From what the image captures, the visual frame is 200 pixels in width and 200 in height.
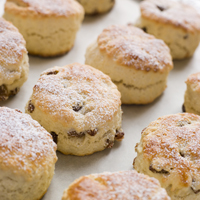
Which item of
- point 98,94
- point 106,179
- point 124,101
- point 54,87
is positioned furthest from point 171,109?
point 106,179

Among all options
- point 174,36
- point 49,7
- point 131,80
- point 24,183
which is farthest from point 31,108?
point 174,36

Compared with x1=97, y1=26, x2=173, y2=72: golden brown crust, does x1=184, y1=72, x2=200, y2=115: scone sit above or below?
below

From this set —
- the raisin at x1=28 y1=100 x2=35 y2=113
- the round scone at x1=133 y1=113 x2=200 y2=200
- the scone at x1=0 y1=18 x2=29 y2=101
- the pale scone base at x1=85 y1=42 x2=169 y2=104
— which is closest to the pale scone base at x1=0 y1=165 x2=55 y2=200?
the raisin at x1=28 y1=100 x2=35 y2=113

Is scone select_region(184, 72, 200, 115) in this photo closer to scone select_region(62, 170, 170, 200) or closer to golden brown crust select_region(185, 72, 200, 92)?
golden brown crust select_region(185, 72, 200, 92)

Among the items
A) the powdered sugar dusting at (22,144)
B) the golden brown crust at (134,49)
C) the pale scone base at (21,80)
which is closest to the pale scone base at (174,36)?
the golden brown crust at (134,49)

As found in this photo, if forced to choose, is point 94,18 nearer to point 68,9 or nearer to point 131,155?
point 68,9

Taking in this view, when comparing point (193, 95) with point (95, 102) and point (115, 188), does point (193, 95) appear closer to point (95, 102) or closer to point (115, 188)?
point (95, 102)
